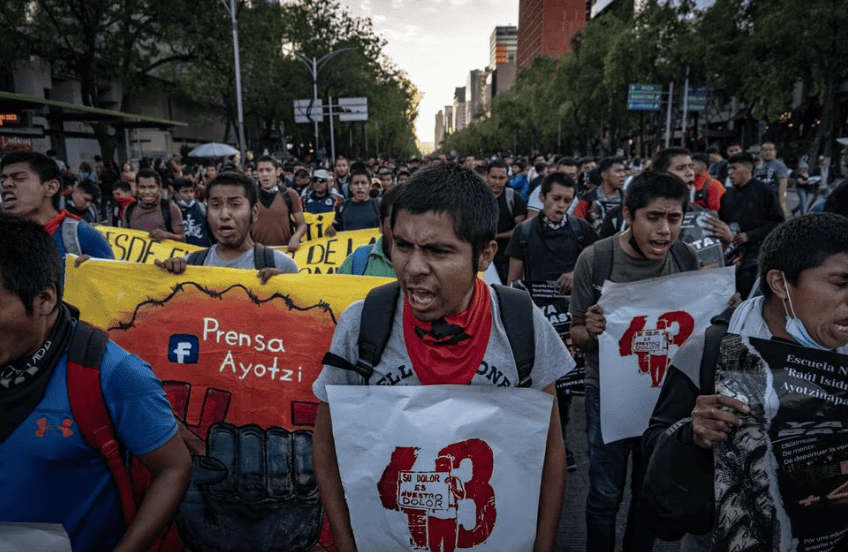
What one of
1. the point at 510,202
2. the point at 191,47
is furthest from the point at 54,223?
the point at 191,47

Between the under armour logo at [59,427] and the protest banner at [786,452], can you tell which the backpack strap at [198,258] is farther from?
the protest banner at [786,452]

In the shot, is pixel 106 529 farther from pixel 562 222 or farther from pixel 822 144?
pixel 822 144

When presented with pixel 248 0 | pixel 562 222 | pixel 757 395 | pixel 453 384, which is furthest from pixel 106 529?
pixel 248 0

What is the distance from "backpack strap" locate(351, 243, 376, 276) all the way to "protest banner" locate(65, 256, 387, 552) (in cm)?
62

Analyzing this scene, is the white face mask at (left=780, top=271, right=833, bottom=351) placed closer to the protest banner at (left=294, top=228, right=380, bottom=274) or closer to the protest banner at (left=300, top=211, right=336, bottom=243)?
the protest banner at (left=294, top=228, right=380, bottom=274)

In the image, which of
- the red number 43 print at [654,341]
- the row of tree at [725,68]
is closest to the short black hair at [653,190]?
the red number 43 print at [654,341]

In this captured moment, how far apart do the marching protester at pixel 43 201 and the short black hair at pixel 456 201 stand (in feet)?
9.31

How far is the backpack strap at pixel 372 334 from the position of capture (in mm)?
1765

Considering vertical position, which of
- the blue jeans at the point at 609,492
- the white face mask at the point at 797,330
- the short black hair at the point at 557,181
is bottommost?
the blue jeans at the point at 609,492

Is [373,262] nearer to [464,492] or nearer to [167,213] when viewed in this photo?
[464,492]

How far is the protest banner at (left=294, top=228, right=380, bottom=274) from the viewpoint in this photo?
5.02 meters

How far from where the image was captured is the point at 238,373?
3.00 meters

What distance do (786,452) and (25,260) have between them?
2.16 meters

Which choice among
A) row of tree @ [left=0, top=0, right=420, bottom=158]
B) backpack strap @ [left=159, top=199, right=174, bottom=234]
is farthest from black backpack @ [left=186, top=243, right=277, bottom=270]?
row of tree @ [left=0, top=0, right=420, bottom=158]
